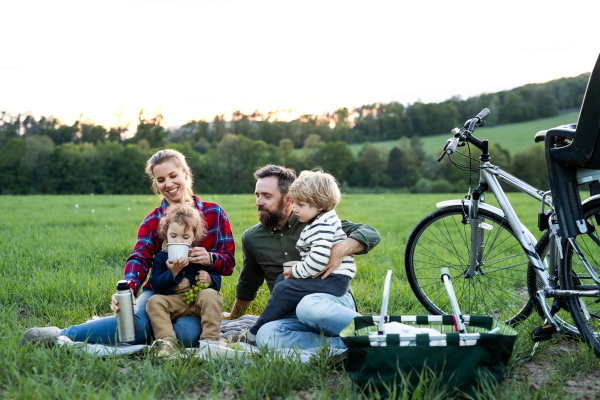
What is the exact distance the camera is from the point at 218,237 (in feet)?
13.2

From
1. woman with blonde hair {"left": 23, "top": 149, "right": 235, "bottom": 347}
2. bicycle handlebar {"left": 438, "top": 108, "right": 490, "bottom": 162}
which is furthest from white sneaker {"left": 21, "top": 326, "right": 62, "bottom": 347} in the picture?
bicycle handlebar {"left": 438, "top": 108, "right": 490, "bottom": 162}

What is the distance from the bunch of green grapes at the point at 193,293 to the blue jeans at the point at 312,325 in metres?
0.51

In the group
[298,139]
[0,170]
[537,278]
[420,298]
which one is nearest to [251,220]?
[420,298]

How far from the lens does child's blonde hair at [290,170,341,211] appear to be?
344 centimetres

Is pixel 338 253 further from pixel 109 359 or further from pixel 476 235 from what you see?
pixel 109 359

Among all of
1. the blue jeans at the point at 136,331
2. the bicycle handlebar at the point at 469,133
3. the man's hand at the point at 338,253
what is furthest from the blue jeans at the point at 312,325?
the bicycle handlebar at the point at 469,133

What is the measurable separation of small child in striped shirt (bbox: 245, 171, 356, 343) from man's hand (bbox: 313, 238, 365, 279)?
44 mm

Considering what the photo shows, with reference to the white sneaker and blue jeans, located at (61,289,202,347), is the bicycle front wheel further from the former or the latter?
the white sneaker

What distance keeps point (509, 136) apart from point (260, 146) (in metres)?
Answer: 21.9

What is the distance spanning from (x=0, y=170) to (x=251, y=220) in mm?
38373

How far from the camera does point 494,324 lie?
313 centimetres

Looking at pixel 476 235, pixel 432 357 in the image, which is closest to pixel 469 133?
pixel 476 235

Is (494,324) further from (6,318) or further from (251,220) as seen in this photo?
(251,220)

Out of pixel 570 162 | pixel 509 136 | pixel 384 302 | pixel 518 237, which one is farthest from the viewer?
pixel 509 136
